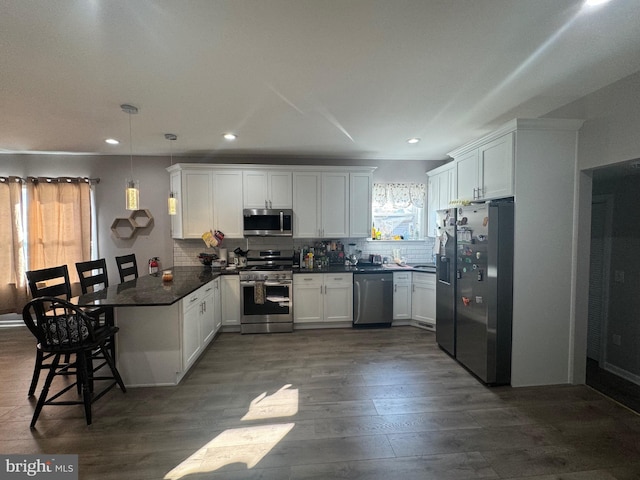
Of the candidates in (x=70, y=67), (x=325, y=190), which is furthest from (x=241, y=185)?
(x=70, y=67)

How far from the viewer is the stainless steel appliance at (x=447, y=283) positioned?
10.2 feet

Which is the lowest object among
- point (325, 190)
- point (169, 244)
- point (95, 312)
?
point (95, 312)

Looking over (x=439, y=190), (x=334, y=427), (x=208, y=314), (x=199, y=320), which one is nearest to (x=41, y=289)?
(x=199, y=320)

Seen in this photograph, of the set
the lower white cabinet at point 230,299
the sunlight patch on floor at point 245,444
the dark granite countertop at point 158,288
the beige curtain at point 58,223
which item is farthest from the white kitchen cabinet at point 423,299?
the beige curtain at point 58,223

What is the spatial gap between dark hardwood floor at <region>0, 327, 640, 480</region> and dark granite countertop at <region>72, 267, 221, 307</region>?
862mm

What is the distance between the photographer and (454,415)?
7.24 ft

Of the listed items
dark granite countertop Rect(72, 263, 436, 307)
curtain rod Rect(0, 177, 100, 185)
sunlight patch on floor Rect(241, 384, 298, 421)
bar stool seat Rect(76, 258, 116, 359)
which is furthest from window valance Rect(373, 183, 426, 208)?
curtain rod Rect(0, 177, 100, 185)

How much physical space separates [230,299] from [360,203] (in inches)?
94.6

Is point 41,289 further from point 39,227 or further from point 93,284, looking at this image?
point 39,227

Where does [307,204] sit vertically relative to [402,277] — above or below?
above

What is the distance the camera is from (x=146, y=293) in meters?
2.65

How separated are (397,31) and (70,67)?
87.6 inches

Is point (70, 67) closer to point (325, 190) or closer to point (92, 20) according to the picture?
point (92, 20)

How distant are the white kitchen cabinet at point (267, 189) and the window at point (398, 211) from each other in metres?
1.47
